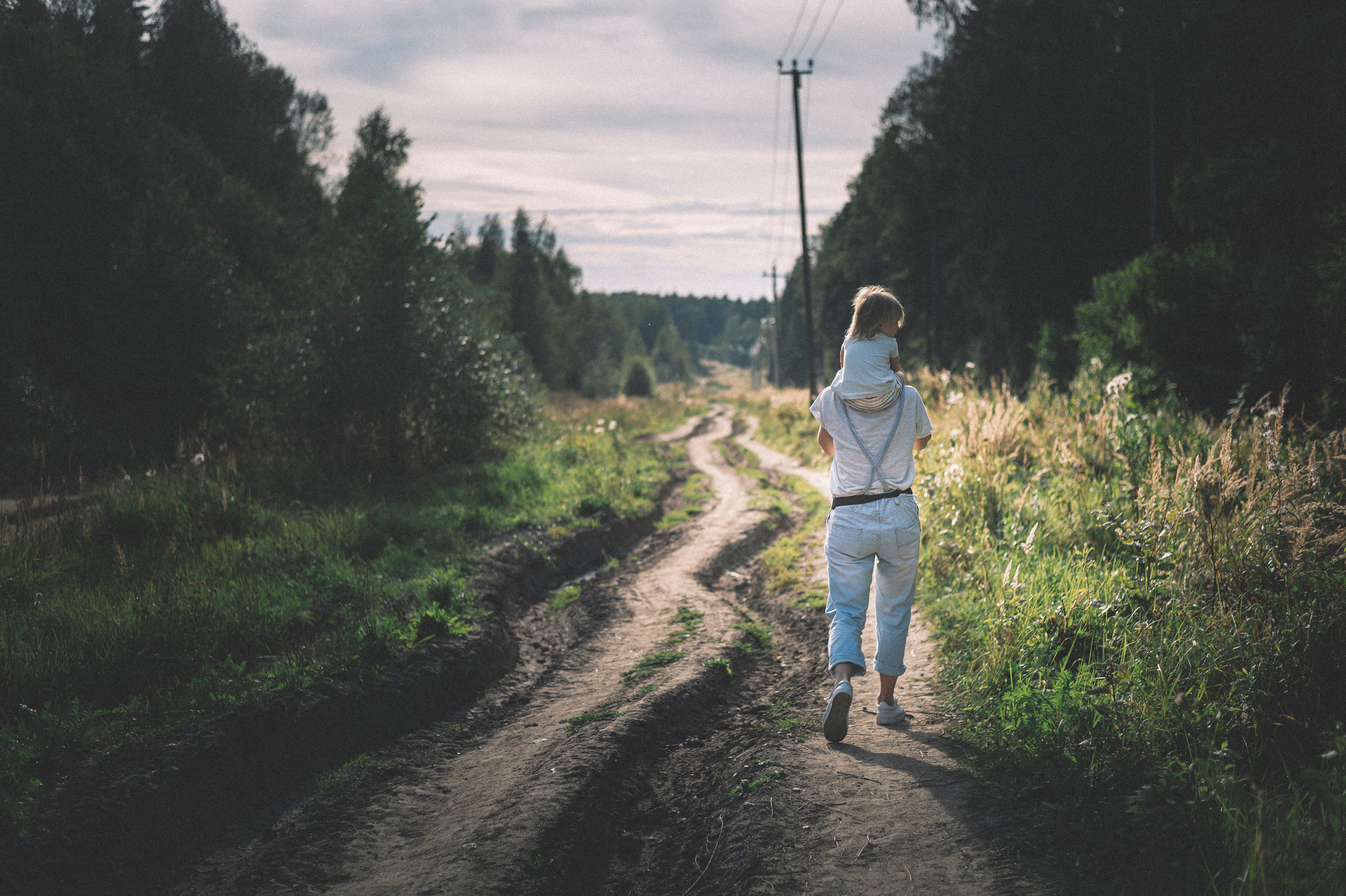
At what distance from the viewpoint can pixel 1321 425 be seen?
31.9 feet

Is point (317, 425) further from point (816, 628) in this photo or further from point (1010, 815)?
point (1010, 815)

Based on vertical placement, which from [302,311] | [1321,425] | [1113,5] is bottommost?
[1321,425]

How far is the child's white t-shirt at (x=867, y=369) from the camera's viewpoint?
12.4 feet

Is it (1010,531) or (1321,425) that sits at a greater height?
(1321,425)

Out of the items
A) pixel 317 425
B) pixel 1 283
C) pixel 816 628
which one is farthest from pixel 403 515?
pixel 1 283

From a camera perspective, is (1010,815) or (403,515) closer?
(1010,815)

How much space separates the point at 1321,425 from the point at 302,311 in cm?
1618

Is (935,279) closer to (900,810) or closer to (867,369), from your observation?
(867,369)

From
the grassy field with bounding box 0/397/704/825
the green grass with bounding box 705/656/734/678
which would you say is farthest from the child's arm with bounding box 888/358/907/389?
the grassy field with bounding box 0/397/704/825

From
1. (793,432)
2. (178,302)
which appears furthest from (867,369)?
(793,432)

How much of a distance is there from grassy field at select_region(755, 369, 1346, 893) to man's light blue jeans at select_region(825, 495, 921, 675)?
2.44 ft

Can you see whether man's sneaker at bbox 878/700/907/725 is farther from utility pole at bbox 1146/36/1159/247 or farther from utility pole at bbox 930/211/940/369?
utility pole at bbox 930/211/940/369

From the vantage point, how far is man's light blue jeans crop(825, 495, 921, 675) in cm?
381

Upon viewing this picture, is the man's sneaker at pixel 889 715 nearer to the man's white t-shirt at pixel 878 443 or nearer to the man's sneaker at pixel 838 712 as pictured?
the man's sneaker at pixel 838 712
